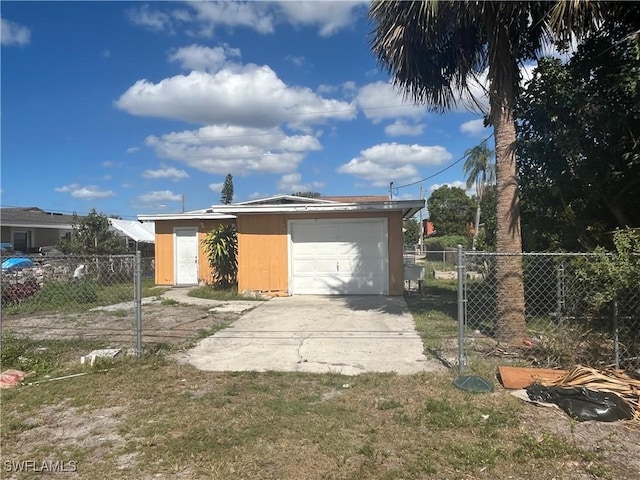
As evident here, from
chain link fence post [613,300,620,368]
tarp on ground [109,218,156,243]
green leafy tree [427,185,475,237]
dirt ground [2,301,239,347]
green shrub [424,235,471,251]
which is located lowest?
dirt ground [2,301,239,347]

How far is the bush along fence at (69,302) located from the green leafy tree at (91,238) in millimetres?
2224

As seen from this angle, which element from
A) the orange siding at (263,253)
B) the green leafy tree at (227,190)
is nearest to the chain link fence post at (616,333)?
the orange siding at (263,253)

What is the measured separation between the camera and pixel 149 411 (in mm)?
4344

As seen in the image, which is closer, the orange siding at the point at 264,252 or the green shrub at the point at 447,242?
the orange siding at the point at 264,252

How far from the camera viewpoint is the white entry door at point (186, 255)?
54.6 feet

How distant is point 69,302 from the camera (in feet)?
37.9

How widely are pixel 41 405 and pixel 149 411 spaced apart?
1.22m

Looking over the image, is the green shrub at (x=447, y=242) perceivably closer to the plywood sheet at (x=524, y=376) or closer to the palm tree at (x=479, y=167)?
the palm tree at (x=479, y=167)

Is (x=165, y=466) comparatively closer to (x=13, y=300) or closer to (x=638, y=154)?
(x=638, y=154)

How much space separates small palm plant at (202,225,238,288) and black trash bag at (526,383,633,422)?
10.9m

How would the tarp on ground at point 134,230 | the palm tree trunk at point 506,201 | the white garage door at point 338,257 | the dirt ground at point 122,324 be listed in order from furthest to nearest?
the tarp on ground at point 134,230, the white garage door at point 338,257, the dirt ground at point 122,324, the palm tree trunk at point 506,201

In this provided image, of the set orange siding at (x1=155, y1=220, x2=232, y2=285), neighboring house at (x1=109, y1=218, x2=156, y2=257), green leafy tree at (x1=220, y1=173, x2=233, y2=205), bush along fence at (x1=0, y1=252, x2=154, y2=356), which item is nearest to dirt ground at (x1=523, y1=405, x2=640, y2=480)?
bush along fence at (x1=0, y1=252, x2=154, y2=356)

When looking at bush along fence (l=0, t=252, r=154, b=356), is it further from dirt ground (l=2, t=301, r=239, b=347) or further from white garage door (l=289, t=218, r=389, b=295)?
white garage door (l=289, t=218, r=389, b=295)

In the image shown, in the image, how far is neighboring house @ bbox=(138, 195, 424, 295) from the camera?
41.0 feet
